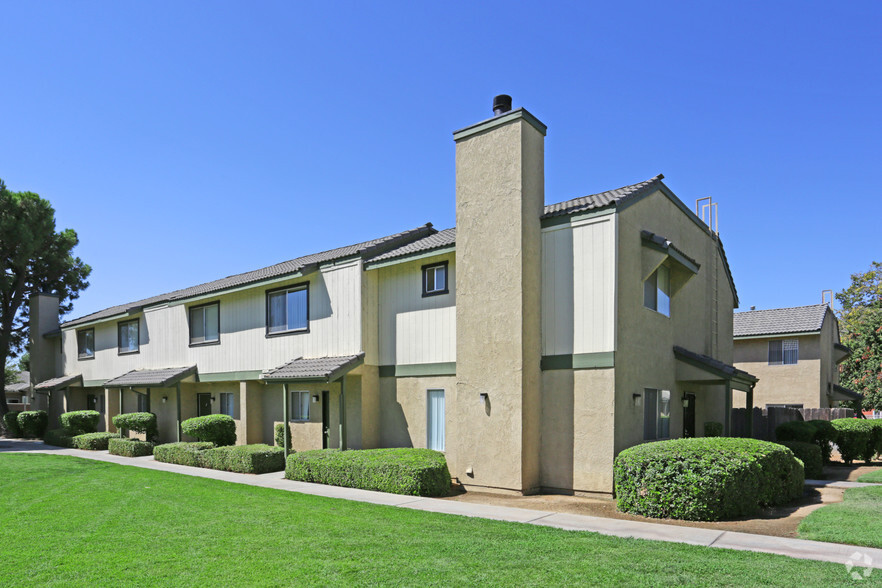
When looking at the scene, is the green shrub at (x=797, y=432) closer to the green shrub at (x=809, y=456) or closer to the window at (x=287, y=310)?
the green shrub at (x=809, y=456)

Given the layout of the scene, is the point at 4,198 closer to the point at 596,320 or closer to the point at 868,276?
the point at 596,320

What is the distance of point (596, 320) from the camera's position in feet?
42.2

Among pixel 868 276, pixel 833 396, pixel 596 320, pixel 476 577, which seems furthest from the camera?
pixel 868 276

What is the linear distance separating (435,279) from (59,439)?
20.5 meters

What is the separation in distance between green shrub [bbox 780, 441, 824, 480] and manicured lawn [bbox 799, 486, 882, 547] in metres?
4.97

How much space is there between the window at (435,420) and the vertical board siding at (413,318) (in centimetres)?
91

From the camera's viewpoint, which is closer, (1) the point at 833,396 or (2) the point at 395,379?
(2) the point at 395,379

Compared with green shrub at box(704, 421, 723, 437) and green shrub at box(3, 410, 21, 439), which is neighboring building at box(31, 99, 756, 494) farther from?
green shrub at box(3, 410, 21, 439)

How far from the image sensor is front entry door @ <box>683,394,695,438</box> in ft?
55.5

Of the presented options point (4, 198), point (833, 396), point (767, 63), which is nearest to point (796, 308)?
point (833, 396)

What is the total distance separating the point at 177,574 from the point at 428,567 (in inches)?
106

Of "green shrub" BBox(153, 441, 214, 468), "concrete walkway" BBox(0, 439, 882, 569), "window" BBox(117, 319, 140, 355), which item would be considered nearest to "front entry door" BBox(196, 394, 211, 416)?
"green shrub" BBox(153, 441, 214, 468)

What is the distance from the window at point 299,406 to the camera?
18859mm

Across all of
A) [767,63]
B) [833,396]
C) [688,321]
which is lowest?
[833,396]
